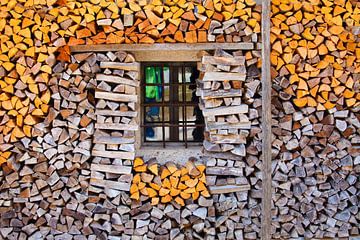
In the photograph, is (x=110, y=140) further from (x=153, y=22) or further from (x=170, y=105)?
(x=153, y=22)

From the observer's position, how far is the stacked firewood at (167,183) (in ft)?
13.8

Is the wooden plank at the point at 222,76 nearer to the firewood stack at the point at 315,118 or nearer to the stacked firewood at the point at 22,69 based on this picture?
the firewood stack at the point at 315,118

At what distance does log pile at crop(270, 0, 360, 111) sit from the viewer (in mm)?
4203

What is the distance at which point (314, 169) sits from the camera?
14.1 ft

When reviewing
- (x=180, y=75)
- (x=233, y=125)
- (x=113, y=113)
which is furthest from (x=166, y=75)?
(x=233, y=125)

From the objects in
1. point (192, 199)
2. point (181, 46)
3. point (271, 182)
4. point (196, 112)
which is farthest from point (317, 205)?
point (181, 46)

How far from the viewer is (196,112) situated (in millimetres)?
4629

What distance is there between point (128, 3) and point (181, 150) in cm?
147

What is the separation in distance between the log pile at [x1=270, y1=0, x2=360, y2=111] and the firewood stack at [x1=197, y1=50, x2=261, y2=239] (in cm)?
30

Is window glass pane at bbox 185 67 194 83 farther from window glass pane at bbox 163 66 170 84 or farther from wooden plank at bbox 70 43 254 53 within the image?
wooden plank at bbox 70 43 254 53

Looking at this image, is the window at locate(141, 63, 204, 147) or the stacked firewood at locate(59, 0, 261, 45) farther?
the window at locate(141, 63, 204, 147)

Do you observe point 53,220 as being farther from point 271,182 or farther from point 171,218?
point 271,182

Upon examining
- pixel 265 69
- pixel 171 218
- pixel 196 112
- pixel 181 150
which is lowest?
pixel 171 218

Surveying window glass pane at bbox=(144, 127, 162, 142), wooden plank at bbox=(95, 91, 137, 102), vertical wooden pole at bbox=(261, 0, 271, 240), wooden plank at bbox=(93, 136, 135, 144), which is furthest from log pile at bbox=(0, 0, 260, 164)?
window glass pane at bbox=(144, 127, 162, 142)
